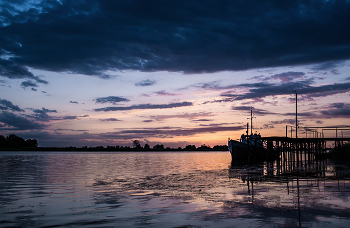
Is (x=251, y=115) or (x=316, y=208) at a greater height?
(x=251, y=115)

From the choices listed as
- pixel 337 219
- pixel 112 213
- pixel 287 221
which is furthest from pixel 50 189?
pixel 337 219

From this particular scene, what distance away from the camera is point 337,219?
932 cm

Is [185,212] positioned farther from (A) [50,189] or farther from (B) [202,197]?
(A) [50,189]

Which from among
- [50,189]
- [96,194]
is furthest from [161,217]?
[50,189]

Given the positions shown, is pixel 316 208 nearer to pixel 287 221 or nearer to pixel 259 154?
pixel 287 221

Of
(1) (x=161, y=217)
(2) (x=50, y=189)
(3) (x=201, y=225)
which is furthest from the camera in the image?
(2) (x=50, y=189)

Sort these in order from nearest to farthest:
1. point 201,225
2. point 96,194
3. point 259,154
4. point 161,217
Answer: point 201,225
point 161,217
point 96,194
point 259,154

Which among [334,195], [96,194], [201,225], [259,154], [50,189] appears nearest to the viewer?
[201,225]

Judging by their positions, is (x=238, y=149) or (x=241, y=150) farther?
(x=241, y=150)

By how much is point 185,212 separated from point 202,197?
3673 millimetres

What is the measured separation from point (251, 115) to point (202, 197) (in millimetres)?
69522

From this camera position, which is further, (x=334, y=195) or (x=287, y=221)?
(x=334, y=195)

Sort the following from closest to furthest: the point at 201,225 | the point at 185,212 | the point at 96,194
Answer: the point at 201,225
the point at 185,212
the point at 96,194

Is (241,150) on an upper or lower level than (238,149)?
lower
